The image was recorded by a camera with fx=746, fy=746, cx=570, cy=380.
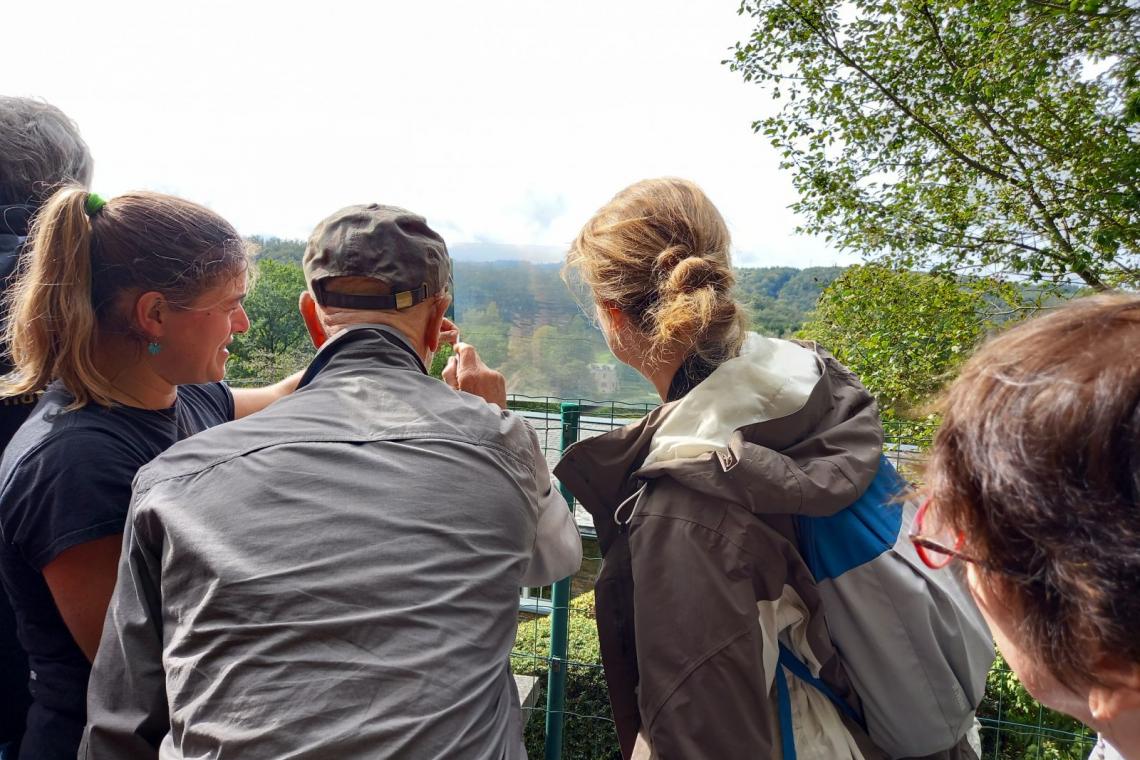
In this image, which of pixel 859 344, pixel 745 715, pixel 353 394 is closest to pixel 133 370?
pixel 353 394

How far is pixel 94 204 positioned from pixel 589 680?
382 centimetres

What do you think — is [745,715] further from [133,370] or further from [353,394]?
[133,370]

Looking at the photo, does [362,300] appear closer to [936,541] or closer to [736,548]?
[736,548]

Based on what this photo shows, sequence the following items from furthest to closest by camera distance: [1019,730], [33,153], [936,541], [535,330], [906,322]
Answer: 1. [906,322]
2. [1019,730]
3. [535,330]
4. [33,153]
5. [936,541]

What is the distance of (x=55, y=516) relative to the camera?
1430 mm

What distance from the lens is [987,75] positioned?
5883mm

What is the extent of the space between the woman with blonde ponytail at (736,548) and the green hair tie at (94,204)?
3.94ft

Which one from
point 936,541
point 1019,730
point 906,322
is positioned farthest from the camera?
point 906,322

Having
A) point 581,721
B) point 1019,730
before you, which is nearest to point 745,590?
point 1019,730

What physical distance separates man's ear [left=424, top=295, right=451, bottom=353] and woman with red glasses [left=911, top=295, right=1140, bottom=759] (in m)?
1.23

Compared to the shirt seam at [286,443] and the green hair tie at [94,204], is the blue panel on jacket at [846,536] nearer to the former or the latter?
the shirt seam at [286,443]

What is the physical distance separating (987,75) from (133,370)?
643cm

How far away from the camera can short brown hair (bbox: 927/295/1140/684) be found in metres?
0.72

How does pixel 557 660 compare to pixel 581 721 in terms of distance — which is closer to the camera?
pixel 557 660
